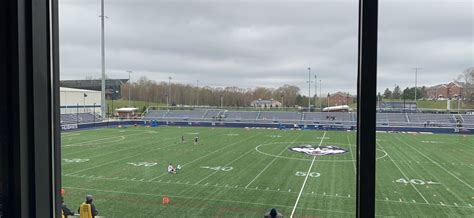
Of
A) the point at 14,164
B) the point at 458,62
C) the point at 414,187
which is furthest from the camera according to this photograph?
the point at 414,187

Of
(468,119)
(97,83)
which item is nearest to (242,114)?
(97,83)

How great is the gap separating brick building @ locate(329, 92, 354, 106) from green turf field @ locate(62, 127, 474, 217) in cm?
194

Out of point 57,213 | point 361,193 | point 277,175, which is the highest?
point 361,193

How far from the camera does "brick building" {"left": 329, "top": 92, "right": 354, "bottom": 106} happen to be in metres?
0.85

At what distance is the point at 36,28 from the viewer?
0.87 meters

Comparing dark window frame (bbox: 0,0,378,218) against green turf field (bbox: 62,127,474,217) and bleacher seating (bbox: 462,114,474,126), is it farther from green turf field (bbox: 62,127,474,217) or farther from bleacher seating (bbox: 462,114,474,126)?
green turf field (bbox: 62,127,474,217)

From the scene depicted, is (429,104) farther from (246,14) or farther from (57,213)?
(246,14)

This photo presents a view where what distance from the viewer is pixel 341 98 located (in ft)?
3.47

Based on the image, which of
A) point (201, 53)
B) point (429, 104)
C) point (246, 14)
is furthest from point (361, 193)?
point (201, 53)

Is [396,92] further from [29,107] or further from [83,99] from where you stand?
[83,99]

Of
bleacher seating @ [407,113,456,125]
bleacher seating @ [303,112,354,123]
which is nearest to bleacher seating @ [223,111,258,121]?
bleacher seating @ [303,112,354,123]

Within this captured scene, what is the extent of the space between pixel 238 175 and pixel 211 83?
5889mm

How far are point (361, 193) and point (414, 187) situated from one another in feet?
19.4

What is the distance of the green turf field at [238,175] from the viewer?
171 inches
